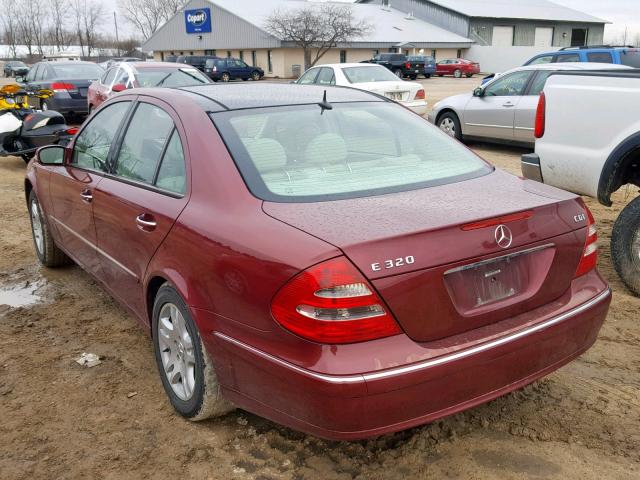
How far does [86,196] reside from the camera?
158 inches

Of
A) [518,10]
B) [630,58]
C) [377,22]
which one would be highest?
[518,10]

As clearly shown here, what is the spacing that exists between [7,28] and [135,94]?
314 feet

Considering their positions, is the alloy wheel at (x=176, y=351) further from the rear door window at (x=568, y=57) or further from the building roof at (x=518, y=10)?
the building roof at (x=518, y=10)

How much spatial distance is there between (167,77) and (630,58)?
9034mm

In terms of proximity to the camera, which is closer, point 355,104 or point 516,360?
point 516,360

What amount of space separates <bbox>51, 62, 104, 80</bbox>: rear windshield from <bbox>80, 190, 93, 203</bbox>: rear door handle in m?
12.7

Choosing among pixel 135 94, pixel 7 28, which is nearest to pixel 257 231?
pixel 135 94

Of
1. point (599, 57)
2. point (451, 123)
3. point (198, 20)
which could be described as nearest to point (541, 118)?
point (451, 123)

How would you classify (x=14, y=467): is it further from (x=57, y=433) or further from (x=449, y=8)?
(x=449, y=8)

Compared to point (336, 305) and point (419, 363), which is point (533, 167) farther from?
point (336, 305)

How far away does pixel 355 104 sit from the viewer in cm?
366

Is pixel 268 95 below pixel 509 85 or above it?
above

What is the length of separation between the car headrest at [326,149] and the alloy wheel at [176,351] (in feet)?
3.27

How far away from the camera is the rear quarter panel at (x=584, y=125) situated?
4.73 m
